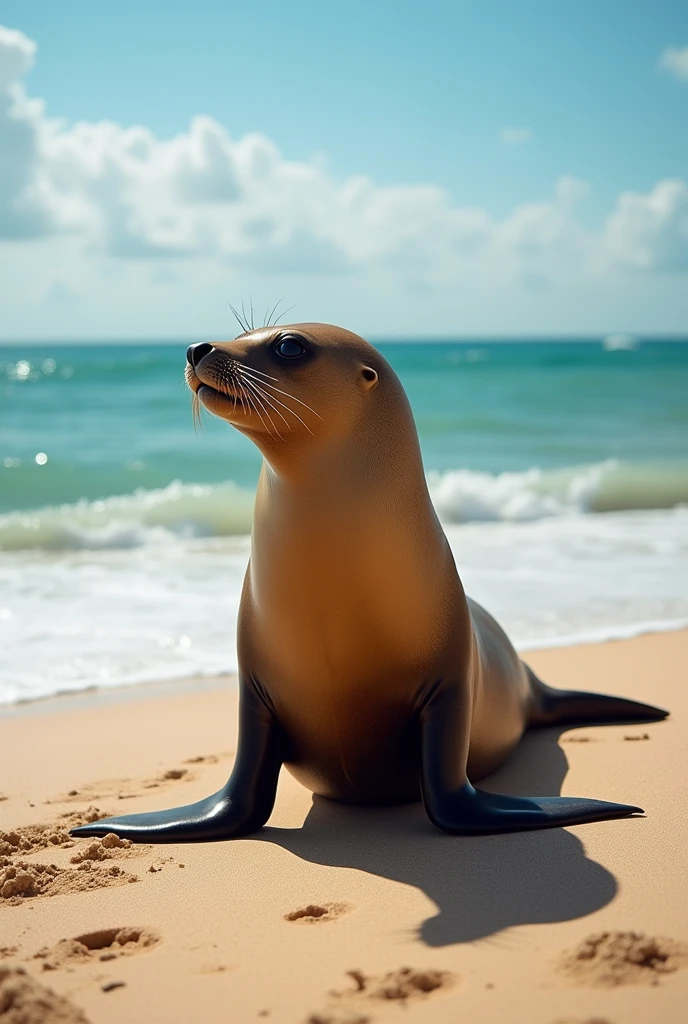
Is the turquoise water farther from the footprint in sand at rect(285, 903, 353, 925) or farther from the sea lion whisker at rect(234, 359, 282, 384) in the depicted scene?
the footprint in sand at rect(285, 903, 353, 925)

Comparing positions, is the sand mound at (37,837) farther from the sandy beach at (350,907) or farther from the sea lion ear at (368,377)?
the sea lion ear at (368,377)

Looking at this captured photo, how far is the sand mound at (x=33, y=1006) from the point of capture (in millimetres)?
2402

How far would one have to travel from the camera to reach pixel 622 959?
8.51 ft

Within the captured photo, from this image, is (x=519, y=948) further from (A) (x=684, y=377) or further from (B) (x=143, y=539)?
(A) (x=684, y=377)

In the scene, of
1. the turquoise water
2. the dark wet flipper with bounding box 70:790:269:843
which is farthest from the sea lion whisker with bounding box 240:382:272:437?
the turquoise water

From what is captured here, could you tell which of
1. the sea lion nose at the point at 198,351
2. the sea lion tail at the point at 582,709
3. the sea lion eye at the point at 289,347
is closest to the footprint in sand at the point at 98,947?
the sea lion nose at the point at 198,351

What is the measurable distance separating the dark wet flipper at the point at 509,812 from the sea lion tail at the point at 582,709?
4.38 feet

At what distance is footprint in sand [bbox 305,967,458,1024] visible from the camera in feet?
7.95

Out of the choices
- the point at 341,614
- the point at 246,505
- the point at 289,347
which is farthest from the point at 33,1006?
the point at 246,505

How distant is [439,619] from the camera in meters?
3.79

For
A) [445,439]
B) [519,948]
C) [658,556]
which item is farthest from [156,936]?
[445,439]

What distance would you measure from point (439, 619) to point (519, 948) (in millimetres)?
1258

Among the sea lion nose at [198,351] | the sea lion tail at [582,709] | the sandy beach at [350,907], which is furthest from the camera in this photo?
the sea lion tail at [582,709]

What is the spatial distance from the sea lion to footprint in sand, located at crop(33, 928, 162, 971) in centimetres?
72
